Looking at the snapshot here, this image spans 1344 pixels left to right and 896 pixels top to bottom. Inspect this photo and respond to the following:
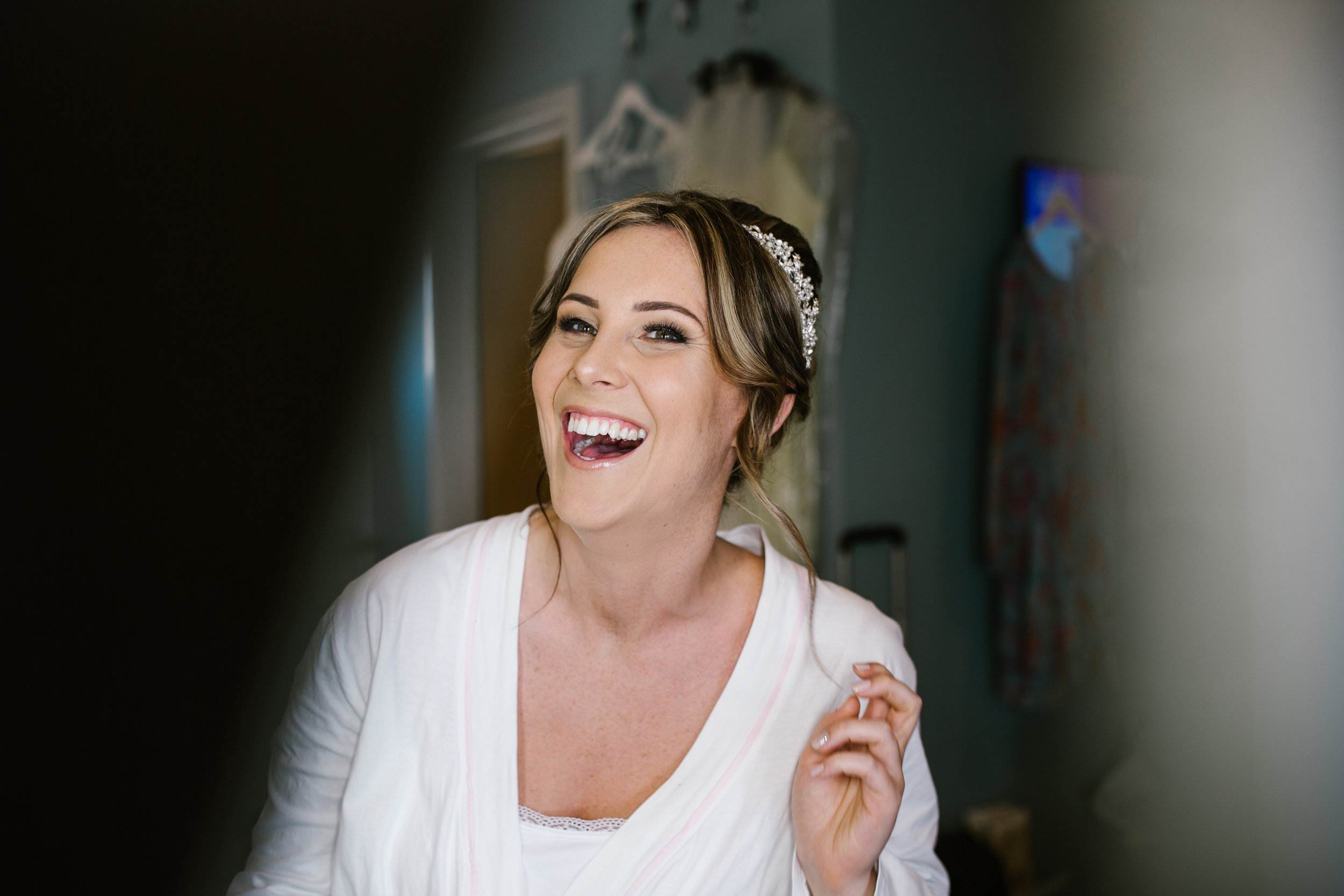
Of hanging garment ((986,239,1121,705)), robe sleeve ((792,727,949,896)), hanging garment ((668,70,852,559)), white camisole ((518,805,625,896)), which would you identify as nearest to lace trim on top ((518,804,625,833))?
white camisole ((518,805,625,896))

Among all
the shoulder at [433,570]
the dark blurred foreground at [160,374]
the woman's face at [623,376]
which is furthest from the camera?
the woman's face at [623,376]

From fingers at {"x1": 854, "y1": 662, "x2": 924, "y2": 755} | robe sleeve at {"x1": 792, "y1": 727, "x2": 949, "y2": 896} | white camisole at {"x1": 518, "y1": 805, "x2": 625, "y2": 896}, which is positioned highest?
fingers at {"x1": 854, "y1": 662, "x2": 924, "y2": 755}

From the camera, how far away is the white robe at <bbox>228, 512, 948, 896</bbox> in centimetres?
49

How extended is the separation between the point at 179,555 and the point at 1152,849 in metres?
1.61

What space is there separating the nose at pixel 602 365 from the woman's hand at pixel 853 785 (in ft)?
0.94

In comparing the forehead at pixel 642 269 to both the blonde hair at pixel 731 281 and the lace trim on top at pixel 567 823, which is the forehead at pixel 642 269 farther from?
the lace trim on top at pixel 567 823

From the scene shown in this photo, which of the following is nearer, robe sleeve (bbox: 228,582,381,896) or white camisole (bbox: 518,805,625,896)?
robe sleeve (bbox: 228,582,381,896)

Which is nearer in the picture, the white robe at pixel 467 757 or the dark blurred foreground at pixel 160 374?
the dark blurred foreground at pixel 160 374

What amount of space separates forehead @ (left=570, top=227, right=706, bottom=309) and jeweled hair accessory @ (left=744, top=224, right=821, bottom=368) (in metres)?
0.07

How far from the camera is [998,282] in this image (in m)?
1.69

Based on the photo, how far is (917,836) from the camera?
2.51 ft

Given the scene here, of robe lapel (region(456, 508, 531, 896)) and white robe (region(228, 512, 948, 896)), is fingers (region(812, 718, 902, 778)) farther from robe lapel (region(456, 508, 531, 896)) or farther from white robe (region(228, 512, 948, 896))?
robe lapel (region(456, 508, 531, 896))

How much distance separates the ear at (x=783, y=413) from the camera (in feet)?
2.32

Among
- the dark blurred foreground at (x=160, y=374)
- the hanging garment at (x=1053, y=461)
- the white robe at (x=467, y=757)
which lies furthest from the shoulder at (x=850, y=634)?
the hanging garment at (x=1053, y=461)
